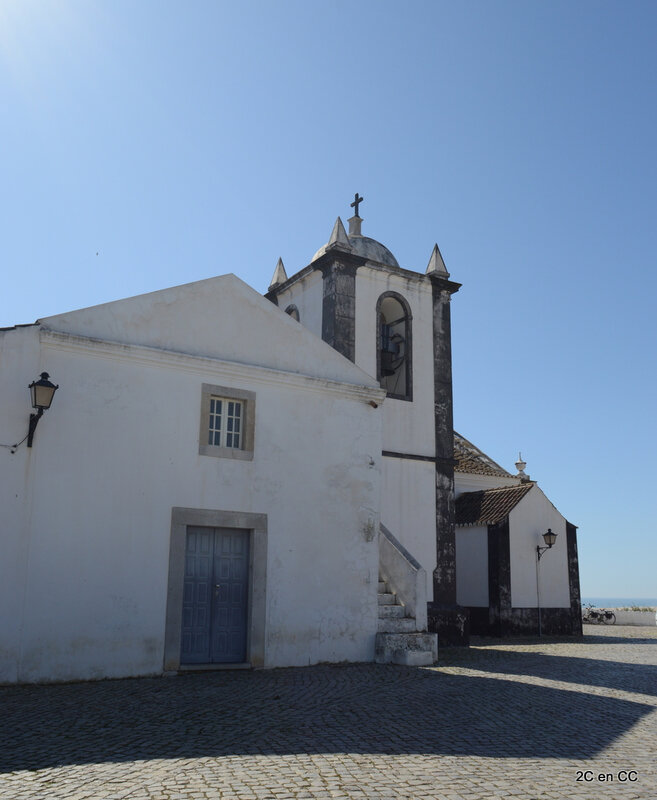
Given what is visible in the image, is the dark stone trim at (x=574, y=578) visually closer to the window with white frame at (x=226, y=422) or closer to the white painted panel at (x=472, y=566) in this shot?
the white painted panel at (x=472, y=566)

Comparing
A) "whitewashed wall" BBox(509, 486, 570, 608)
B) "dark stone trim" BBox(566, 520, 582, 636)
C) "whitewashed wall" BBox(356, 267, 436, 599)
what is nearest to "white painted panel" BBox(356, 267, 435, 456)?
"whitewashed wall" BBox(356, 267, 436, 599)

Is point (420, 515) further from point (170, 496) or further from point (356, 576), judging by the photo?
point (170, 496)

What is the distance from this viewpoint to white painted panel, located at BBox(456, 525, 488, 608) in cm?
2038

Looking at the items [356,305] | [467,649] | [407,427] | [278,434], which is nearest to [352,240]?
[356,305]

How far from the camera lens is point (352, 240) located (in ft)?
62.7

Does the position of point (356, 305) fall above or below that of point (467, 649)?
above

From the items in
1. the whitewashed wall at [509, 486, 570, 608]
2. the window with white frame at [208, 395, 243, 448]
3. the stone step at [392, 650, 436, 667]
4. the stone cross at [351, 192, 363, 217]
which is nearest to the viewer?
the window with white frame at [208, 395, 243, 448]

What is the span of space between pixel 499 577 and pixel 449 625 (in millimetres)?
3615

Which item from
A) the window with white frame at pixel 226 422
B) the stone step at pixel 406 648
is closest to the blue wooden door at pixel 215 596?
the window with white frame at pixel 226 422

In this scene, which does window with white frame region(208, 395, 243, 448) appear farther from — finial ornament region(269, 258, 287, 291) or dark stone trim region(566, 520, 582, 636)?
dark stone trim region(566, 520, 582, 636)

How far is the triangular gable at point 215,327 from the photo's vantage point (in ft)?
35.7

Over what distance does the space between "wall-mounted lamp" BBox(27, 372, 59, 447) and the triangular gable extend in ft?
3.20

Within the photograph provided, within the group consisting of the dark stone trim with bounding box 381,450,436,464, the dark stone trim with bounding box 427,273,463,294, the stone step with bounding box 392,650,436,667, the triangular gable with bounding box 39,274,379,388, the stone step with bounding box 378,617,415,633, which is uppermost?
Result: the dark stone trim with bounding box 427,273,463,294

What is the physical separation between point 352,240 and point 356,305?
8.00 feet
